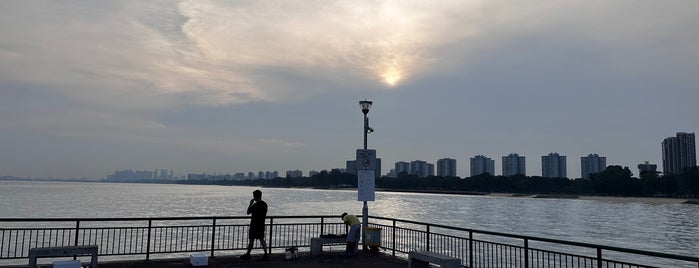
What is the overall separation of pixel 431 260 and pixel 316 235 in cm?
2625

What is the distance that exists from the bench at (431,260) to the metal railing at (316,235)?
1282 millimetres

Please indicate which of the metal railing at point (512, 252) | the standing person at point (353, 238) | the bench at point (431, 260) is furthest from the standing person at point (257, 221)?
the bench at point (431, 260)

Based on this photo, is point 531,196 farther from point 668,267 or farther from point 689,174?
point 668,267

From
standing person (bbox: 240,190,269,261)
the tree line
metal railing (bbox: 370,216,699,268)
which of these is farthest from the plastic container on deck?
the tree line

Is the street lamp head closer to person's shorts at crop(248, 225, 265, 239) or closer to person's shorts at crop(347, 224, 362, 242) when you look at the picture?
person's shorts at crop(347, 224, 362, 242)

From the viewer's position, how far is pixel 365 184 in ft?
52.0

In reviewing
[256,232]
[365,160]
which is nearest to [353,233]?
[365,160]

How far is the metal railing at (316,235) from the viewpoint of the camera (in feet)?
39.1

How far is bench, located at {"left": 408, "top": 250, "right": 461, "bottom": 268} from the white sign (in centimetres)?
424

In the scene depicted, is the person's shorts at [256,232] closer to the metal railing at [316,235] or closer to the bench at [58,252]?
the metal railing at [316,235]

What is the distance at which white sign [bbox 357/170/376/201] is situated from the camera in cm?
1575

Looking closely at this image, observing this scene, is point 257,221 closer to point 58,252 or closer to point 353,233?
point 353,233

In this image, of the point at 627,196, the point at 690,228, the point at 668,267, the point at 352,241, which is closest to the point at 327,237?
the point at 352,241

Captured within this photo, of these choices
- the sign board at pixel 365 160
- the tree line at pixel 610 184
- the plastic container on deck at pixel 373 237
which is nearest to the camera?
the plastic container on deck at pixel 373 237
